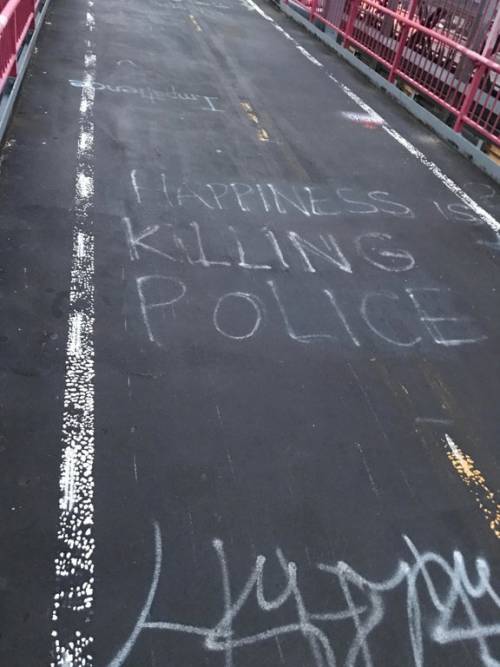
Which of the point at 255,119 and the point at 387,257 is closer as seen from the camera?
the point at 387,257

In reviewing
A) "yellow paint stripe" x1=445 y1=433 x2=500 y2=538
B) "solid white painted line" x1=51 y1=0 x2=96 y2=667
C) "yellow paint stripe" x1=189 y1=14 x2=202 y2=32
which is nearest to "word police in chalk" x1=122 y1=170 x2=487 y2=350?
"solid white painted line" x1=51 y1=0 x2=96 y2=667

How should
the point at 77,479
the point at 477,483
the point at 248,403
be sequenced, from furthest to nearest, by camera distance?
the point at 248,403 → the point at 477,483 → the point at 77,479

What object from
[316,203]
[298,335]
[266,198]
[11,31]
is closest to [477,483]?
[298,335]

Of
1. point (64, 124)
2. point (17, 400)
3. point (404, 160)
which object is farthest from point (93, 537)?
point (404, 160)

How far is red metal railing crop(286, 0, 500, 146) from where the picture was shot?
28.1ft

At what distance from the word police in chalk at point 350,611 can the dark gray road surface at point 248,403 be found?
1cm

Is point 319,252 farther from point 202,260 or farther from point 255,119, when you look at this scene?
point 255,119

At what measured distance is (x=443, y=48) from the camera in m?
9.72

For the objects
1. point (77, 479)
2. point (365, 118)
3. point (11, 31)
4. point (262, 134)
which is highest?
point (11, 31)

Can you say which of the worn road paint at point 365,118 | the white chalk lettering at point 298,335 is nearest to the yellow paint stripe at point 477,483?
the white chalk lettering at point 298,335

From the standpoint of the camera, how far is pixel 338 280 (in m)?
5.13

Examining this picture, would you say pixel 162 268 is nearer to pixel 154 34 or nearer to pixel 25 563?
pixel 25 563

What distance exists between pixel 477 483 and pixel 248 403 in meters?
1.51

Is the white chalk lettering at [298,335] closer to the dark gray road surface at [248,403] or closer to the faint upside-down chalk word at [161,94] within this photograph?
the dark gray road surface at [248,403]
